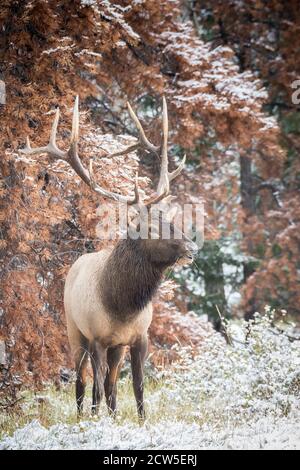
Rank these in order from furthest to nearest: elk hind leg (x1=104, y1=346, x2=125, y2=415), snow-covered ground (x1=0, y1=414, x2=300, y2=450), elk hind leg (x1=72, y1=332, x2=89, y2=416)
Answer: elk hind leg (x1=72, y1=332, x2=89, y2=416) → elk hind leg (x1=104, y1=346, x2=125, y2=415) → snow-covered ground (x1=0, y1=414, x2=300, y2=450)

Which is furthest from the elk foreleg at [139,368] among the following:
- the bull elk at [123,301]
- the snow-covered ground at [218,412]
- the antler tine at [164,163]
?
the antler tine at [164,163]

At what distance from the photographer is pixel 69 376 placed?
7.94 m

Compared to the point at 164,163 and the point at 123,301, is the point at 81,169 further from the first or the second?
the point at 123,301

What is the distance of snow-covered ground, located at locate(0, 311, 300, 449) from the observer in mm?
4516

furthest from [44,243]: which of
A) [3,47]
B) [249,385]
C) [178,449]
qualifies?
[178,449]

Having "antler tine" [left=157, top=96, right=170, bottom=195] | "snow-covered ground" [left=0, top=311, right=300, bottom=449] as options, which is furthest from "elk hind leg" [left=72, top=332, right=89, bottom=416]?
"antler tine" [left=157, top=96, right=170, bottom=195]

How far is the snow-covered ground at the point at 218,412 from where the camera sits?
178 inches

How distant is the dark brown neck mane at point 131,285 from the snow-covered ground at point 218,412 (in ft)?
2.57

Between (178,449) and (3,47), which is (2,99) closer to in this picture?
(3,47)

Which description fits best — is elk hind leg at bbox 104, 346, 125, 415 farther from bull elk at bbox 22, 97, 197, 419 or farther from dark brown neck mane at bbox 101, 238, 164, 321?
dark brown neck mane at bbox 101, 238, 164, 321

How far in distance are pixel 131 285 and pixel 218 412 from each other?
124 centimetres

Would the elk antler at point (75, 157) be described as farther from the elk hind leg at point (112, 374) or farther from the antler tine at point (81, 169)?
the elk hind leg at point (112, 374)

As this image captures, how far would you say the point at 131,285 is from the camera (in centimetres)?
510

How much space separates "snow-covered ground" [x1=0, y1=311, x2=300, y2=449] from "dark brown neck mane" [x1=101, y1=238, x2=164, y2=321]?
0.78 m
